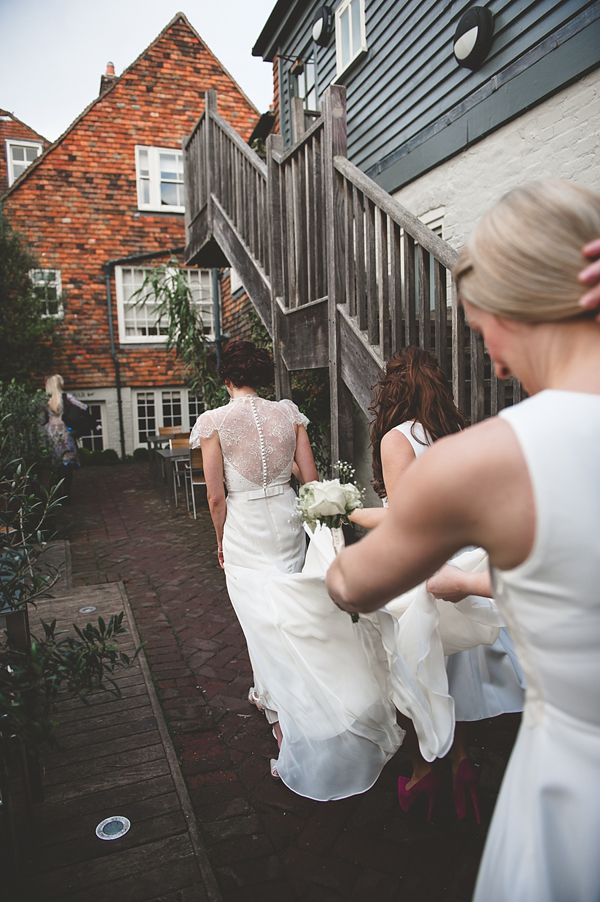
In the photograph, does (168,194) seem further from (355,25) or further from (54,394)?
(355,25)

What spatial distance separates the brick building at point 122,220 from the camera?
52.1ft

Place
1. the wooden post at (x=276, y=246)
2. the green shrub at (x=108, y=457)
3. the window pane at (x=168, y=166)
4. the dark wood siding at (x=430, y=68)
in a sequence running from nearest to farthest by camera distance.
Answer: the dark wood siding at (x=430, y=68), the wooden post at (x=276, y=246), the green shrub at (x=108, y=457), the window pane at (x=168, y=166)

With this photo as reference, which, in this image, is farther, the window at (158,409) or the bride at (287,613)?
the window at (158,409)

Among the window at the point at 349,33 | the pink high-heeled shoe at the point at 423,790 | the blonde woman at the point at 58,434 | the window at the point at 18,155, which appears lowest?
the pink high-heeled shoe at the point at 423,790

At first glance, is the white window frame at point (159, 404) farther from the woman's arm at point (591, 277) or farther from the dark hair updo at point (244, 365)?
the woman's arm at point (591, 277)

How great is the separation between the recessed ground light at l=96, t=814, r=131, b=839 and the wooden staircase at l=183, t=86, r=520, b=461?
2.57 metres

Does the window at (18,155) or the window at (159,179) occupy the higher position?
the window at (18,155)

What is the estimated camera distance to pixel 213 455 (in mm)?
3225

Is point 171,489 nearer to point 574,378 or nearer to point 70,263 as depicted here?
point 70,263

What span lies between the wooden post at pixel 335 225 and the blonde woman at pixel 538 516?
3739 millimetres

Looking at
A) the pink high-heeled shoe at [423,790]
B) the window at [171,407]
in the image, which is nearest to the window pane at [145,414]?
the window at [171,407]

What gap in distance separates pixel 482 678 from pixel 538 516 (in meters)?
1.97

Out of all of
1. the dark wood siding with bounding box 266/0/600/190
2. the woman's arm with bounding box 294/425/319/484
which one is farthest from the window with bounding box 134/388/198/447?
the woman's arm with bounding box 294/425/319/484

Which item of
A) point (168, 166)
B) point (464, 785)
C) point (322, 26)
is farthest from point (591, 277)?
point (168, 166)
